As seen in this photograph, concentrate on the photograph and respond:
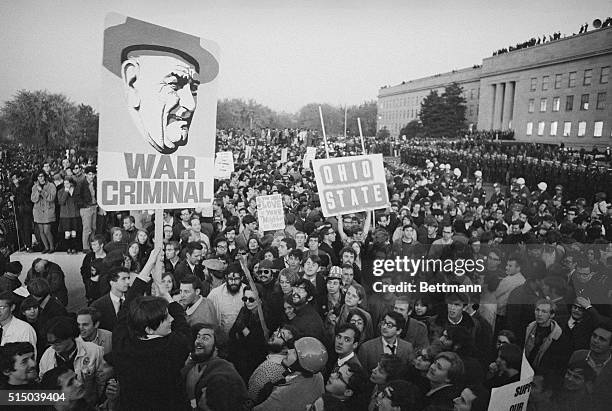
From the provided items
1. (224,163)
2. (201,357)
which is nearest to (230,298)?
(201,357)

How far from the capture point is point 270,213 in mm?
5238

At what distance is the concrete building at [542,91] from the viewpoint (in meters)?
5.33

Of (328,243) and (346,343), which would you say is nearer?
(346,343)

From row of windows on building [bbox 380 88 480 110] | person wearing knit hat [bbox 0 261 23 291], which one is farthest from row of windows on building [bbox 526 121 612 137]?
person wearing knit hat [bbox 0 261 23 291]

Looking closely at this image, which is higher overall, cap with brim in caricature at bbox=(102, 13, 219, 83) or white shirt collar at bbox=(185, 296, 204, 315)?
cap with brim in caricature at bbox=(102, 13, 219, 83)

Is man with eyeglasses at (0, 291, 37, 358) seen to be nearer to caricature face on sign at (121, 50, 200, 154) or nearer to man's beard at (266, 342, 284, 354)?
caricature face on sign at (121, 50, 200, 154)

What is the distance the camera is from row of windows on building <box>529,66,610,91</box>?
5.34m

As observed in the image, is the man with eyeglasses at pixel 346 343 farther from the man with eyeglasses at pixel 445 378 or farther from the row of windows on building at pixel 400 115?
the row of windows on building at pixel 400 115

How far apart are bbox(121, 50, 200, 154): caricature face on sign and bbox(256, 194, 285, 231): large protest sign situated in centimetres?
245

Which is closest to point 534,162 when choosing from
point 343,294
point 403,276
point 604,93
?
point 604,93

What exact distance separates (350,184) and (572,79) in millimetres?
3462

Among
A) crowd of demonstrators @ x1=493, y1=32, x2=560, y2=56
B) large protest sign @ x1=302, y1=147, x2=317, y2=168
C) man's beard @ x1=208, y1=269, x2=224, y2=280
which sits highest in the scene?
crowd of demonstrators @ x1=493, y1=32, x2=560, y2=56

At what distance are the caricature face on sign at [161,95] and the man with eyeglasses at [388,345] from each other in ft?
5.55

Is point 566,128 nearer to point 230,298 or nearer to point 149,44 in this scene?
point 230,298
